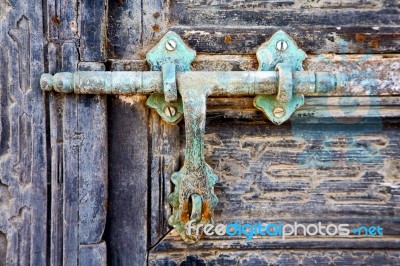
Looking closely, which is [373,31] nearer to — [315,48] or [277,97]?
[315,48]

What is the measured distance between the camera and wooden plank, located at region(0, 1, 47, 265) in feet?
2.95

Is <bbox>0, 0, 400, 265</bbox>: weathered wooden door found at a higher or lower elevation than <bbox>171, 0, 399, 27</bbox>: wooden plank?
lower

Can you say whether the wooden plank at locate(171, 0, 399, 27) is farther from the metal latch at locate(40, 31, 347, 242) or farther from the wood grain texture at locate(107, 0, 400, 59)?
the metal latch at locate(40, 31, 347, 242)

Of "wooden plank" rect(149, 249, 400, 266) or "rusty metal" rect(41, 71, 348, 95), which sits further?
"wooden plank" rect(149, 249, 400, 266)

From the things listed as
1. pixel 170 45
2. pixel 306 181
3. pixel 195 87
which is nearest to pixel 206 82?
pixel 195 87

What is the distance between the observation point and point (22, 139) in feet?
2.98

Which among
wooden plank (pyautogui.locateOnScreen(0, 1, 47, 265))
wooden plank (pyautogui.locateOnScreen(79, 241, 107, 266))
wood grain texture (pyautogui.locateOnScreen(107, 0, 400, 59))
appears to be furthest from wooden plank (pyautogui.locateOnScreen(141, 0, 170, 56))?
wooden plank (pyautogui.locateOnScreen(79, 241, 107, 266))

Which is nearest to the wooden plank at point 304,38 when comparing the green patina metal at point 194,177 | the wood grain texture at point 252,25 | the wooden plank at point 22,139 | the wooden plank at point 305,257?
the wood grain texture at point 252,25

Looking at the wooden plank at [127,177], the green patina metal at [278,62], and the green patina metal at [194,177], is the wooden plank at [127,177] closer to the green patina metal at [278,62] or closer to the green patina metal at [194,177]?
the green patina metal at [194,177]

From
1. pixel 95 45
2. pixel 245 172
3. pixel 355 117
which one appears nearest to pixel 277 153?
pixel 245 172

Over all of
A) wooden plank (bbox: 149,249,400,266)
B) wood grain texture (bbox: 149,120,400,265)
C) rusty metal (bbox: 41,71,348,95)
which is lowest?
wooden plank (bbox: 149,249,400,266)

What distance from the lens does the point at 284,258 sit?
3.24 feet

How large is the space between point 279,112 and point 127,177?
37 cm

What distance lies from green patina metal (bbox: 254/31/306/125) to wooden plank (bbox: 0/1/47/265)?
0.48m
